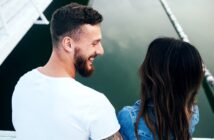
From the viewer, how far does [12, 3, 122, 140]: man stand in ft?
3.42

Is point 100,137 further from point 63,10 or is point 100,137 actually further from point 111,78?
point 111,78

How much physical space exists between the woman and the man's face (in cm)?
17

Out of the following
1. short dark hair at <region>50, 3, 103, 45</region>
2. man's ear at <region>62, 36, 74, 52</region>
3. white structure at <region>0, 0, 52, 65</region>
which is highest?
short dark hair at <region>50, 3, 103, 45</region>

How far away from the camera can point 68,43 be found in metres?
1.18

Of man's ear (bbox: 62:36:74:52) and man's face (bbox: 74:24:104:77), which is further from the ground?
man's ear (bbox: 62:36:74:52)

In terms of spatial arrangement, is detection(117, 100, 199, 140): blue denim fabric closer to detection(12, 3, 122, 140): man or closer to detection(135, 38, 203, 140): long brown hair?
detection(135, 38, 203, 140): long brown hair

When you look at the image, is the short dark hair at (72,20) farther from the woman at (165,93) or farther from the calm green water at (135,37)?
the calm green water at (135,37)

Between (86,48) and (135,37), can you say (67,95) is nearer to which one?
(86,48)

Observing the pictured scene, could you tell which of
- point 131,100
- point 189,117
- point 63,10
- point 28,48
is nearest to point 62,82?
point 63,10

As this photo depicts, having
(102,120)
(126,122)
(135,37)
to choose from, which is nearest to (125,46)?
(135,37)

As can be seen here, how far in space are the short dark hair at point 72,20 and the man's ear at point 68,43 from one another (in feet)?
0.04

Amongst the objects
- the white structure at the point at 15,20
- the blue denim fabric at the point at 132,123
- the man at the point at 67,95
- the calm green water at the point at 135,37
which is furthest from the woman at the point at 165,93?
the calm green water at the point at 135,37

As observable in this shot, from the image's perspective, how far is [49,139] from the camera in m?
1.09

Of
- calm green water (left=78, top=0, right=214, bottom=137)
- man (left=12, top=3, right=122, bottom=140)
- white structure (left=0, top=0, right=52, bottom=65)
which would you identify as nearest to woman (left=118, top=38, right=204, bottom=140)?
man (left=12, top=3, right=122, bottom=140)
